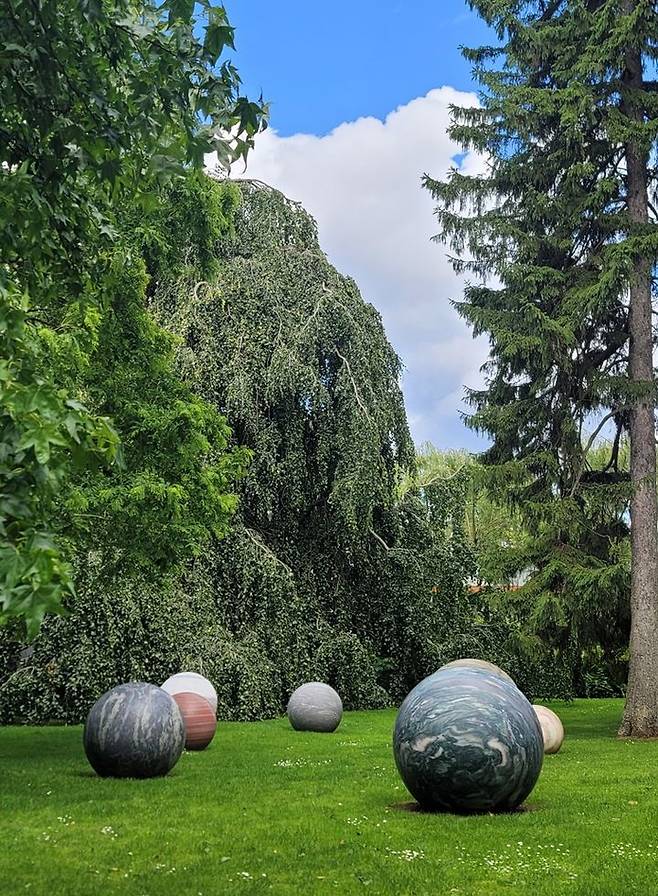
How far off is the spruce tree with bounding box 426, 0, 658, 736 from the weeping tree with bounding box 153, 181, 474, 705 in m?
3.87

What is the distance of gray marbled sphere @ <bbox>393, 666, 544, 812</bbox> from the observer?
788cm

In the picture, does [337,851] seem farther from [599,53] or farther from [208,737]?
[599,53]

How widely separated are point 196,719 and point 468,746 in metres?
6.51

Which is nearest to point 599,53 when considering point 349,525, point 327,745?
point 349,525

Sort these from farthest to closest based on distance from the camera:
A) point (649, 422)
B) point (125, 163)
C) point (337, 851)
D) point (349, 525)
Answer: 1. point (349, 525)
2. point (649, 422)
3. point (337, 851)
4. point (125, 163)

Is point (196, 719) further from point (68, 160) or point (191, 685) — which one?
point (68, 160)

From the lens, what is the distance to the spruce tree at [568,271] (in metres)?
16.0

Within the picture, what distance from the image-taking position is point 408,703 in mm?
8469

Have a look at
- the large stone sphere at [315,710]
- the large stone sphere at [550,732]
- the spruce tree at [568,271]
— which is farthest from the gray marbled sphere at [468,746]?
the large stone sphere at [315,710]

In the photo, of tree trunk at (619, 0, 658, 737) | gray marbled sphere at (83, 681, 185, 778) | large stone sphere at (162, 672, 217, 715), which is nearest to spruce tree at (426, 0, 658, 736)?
tree trunk at (619, 0, 658, 737)

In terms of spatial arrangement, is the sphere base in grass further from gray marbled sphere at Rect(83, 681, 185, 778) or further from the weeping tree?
the weeping tree

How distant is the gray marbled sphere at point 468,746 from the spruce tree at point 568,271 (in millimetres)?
7762

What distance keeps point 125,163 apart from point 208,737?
10.1 metres

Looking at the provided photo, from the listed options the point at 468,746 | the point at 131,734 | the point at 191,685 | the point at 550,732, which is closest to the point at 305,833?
the point at 468,746
